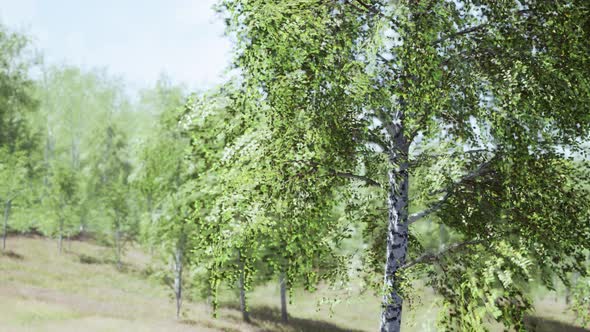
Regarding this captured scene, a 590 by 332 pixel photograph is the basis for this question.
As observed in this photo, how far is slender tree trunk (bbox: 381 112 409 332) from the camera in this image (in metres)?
6.98

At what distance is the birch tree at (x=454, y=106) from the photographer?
18.5 ft

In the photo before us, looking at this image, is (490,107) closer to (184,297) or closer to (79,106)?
Result: (184,297)

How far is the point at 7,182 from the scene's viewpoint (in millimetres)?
30516

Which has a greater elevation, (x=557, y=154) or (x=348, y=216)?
(x=557, y=154)

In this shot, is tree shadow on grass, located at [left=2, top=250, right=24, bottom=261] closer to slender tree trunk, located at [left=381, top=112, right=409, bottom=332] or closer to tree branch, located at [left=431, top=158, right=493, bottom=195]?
slender tree trunk, located at [left=381, top=112, right=409, bottom=332]

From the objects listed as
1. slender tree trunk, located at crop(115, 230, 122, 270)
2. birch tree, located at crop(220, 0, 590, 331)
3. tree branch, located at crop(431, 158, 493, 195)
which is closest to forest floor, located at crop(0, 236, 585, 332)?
slender tree trunk, located at crop(115, 230, 122, 270)

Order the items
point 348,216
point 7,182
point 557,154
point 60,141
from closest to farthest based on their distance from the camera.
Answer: point 557,154 → point 348,216 → point 7,182 → point 60,141

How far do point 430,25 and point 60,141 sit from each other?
175 feet

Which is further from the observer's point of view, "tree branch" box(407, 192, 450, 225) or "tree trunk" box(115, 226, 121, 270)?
"tree trunk" box(115, 226, 121, 270)

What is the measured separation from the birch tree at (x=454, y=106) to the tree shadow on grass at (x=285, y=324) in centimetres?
1491

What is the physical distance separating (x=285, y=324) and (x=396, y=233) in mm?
16706

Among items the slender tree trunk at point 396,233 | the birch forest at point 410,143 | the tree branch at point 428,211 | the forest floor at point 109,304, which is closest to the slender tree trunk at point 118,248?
the forest floor at point 109,304

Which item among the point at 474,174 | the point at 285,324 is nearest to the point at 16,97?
the point at 285,324

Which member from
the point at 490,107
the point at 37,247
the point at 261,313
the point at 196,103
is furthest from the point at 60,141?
the point at 490,107
